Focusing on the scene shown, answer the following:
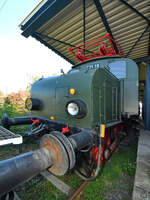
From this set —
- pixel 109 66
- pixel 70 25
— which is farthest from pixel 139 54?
pixel 109 66

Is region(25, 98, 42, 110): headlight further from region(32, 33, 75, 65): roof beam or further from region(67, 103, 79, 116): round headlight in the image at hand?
region(32, 33, 75, 65): roof beam

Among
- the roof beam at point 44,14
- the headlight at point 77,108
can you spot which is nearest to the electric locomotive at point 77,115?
the headlight at point 77,108

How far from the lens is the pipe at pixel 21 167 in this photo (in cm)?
72

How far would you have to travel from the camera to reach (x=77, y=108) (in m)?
1.81

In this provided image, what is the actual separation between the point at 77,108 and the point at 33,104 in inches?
54.3

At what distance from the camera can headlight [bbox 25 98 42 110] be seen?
8.52 ft

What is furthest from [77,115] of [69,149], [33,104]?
[33,104]

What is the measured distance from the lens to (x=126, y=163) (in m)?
2.75

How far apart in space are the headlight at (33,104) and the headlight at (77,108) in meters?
1.19

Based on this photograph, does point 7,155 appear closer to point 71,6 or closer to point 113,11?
point 71,6

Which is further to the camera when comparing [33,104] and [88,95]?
[33,104]

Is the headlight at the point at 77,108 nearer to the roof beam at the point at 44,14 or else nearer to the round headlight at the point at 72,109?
the round headlight at the point at 72,109

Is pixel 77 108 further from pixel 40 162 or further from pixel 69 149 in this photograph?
pixel 40 162

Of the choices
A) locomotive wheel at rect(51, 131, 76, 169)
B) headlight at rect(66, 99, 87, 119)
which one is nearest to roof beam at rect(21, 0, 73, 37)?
headlight at rect(66, 99, 87, 119)
